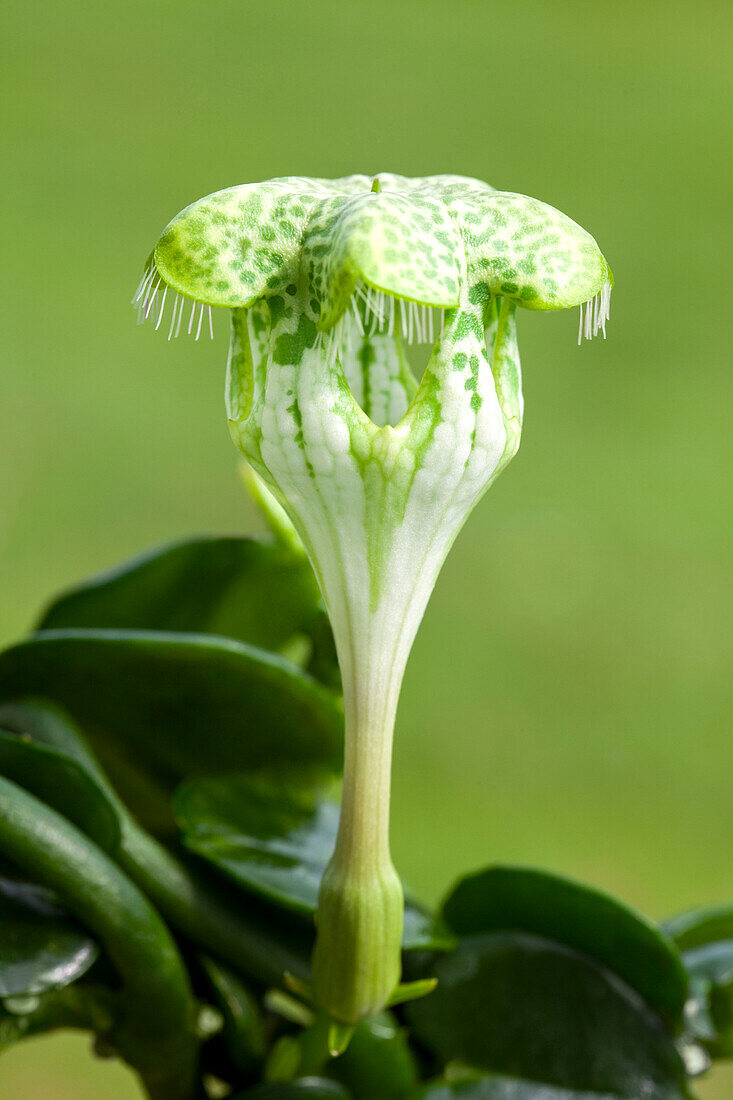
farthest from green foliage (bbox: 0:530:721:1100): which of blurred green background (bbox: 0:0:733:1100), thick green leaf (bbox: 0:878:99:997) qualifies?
blurred green background (bbox: 0:0:733:1100)

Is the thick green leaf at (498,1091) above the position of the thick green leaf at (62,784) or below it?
below

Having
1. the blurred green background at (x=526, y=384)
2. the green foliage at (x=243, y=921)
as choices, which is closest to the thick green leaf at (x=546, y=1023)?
the green foliage at (x=243, y=921)

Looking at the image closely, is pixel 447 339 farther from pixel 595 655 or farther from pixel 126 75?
pixel 126 75

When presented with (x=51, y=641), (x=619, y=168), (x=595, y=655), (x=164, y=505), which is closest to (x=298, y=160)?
(x=619, y=168)

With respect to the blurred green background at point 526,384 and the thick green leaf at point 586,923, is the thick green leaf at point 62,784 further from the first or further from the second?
the blurred green background at point 526,384

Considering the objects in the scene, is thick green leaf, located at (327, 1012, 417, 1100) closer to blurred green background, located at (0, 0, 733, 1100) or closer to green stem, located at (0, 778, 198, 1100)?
green stem, located at (0, 778, 198, 1100)

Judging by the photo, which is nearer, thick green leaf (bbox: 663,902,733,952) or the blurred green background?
thick green leaf (bbox: 663,902,733,952)
